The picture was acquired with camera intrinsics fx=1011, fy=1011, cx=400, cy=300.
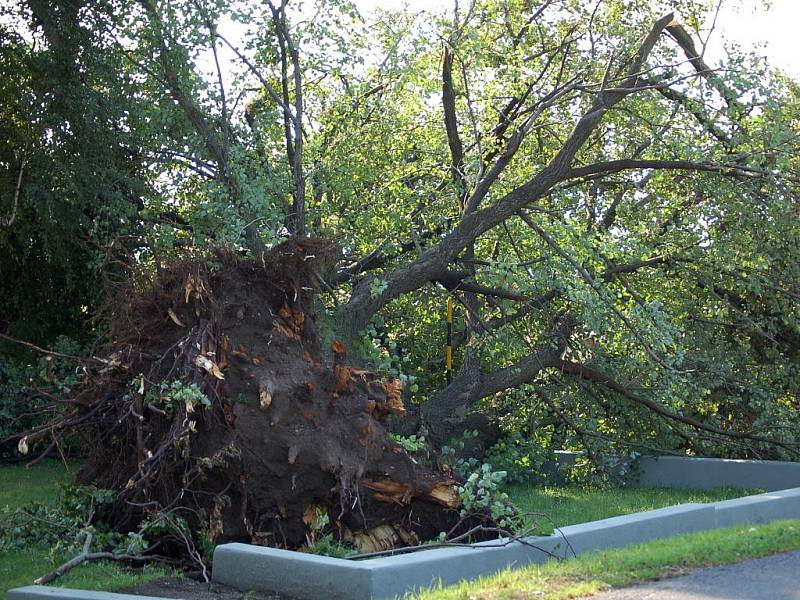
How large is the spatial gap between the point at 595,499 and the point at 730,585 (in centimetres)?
599

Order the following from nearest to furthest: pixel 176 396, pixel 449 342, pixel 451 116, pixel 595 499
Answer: pixel 176 396, pixel 595 499, pixel 451 116, pixel 449 342

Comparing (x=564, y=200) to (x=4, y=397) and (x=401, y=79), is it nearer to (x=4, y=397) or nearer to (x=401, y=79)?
(x=401, y=79)

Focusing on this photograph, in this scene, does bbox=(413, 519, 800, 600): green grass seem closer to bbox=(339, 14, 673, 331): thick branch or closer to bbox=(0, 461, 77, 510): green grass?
bbox=(339, 14, 673, 331): thick branch

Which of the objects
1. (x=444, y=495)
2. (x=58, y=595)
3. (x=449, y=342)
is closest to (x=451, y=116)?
(x=449, y=342)

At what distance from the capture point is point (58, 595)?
6.36m

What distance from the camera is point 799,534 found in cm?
805

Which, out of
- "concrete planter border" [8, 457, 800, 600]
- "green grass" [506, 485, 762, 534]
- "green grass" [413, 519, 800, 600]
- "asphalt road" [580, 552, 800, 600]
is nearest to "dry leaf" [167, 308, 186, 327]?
"concrete planter border" [8, 457, 800, 600]

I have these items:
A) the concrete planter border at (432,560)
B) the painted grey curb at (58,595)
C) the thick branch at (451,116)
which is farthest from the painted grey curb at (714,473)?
the painted grey curb at (58,595)

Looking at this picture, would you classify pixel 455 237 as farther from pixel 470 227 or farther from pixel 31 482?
pixel 31 482

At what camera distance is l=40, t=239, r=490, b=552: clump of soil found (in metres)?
8.35

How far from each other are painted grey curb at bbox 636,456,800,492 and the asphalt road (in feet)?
20.8

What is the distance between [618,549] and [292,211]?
6233 mm

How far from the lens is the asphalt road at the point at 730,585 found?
6.08 meters

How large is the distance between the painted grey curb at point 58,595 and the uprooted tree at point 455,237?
219 cm
